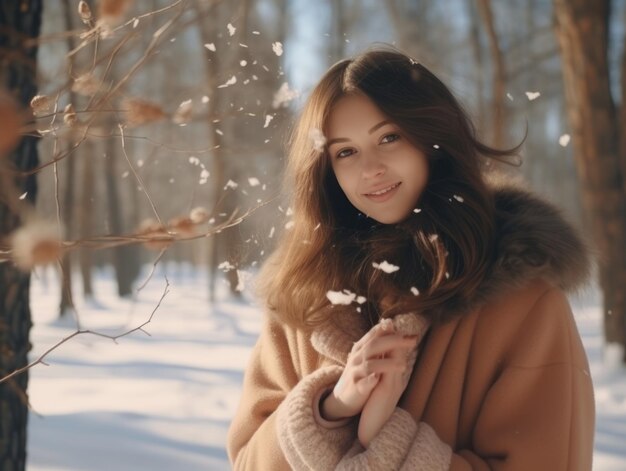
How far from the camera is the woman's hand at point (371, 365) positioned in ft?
→ 5.04

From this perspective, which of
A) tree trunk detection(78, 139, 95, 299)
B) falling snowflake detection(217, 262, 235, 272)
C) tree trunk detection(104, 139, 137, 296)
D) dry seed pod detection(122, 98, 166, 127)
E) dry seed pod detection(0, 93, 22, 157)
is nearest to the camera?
dry seed pod detection(0, 93, 22, 157)

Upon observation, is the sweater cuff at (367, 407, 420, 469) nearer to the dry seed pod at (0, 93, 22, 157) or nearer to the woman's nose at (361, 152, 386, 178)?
the woman's nose at (361, 152, 386, 178)

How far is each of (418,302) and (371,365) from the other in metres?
0.21

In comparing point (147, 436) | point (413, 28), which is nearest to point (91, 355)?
point (147, 436)

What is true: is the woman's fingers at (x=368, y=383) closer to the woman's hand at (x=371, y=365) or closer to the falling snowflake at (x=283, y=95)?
the woman's hand at (x=371, y=365)

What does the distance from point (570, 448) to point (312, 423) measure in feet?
1.81

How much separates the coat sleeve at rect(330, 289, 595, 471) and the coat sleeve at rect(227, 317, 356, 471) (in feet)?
0.21

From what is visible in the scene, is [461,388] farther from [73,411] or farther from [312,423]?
[73,411]

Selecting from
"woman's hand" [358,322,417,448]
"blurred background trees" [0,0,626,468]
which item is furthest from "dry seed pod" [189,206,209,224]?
"woman's hand" [358,322,417,448]

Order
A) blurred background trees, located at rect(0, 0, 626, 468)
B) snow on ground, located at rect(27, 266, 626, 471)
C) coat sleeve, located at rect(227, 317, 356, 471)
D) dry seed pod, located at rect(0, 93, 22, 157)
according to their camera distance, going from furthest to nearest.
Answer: snow on ground, located at rect(27, 266, 626, 471) < coat sleeve, located at rect(227, 317, 356, 471) < blurred background trees, located at rect(0, 0, 626, 468) < dry seed pod, located at rect(0, 93, 22, 157)

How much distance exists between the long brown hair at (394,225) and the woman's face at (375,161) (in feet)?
0.07

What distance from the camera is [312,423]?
162cm

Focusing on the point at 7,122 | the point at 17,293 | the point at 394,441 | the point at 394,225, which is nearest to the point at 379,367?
the point at 394,441

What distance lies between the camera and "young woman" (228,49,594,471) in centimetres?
154
